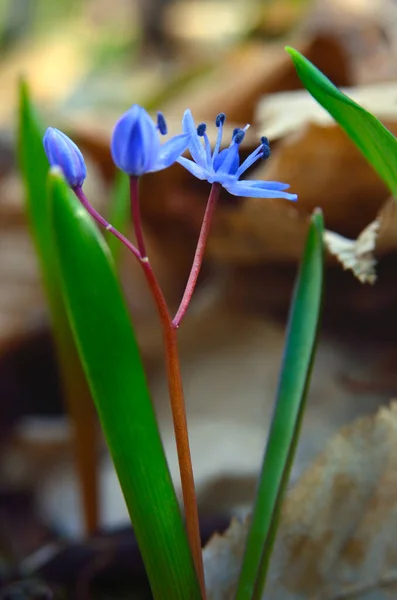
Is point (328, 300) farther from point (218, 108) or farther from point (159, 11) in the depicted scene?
point (159, 11)

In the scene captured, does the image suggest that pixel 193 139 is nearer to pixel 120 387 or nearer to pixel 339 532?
pixel 120 387

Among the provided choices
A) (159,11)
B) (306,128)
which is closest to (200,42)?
(159,11)

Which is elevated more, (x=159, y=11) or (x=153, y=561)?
(x=159, y=11)

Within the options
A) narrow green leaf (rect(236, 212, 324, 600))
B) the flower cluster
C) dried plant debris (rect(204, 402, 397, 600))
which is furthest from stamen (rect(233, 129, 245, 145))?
dried plant debris (rect(204, 402, 397, 600))

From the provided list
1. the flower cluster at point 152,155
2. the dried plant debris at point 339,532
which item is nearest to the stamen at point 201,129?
the flower cluster at point 152,155

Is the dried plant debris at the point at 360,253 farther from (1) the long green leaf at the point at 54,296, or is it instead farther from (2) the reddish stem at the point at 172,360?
(1) the long green leaf at the point at 54,296

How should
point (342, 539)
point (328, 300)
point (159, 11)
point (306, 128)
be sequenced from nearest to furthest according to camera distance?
point (342, 539)
point (306, 128)
point (328, 300)
point (159, 11)
